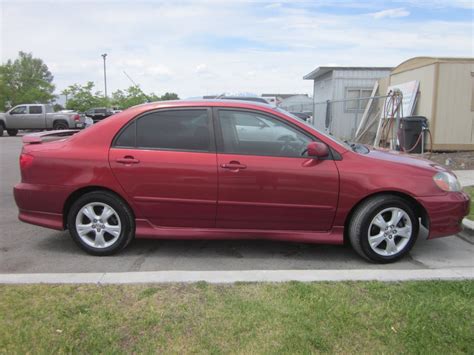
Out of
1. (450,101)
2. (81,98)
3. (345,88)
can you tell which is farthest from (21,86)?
(450,101)

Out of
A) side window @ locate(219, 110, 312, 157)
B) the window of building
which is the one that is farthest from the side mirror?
the window of building

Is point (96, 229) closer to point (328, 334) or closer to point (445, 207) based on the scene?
point (328, 334)

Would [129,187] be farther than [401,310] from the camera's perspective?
Yes

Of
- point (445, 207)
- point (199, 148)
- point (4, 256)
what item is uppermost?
point (199, 148)

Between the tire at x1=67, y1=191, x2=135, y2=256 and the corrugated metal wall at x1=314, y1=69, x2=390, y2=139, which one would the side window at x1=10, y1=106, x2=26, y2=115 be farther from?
the tire at x1=67, y1=191, x2=135, y2=256

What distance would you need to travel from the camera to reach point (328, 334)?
111 inches

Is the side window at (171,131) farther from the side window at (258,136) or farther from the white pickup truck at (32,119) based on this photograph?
the white pickup truck at (32,119)

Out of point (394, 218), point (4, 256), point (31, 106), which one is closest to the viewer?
point (394, 218)

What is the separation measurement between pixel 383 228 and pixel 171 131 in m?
2.33

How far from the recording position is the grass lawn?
8.87ft

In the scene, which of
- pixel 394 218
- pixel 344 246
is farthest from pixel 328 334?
pixel 344 246

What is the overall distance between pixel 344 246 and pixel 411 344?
2.14 m

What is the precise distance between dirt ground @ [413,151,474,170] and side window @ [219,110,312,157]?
7.32 m

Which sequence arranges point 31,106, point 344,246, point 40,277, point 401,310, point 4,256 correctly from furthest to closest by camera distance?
1. point 31,106
2. point 344,246
3. point 4,256
4. point 40,277
5. point 401,310
